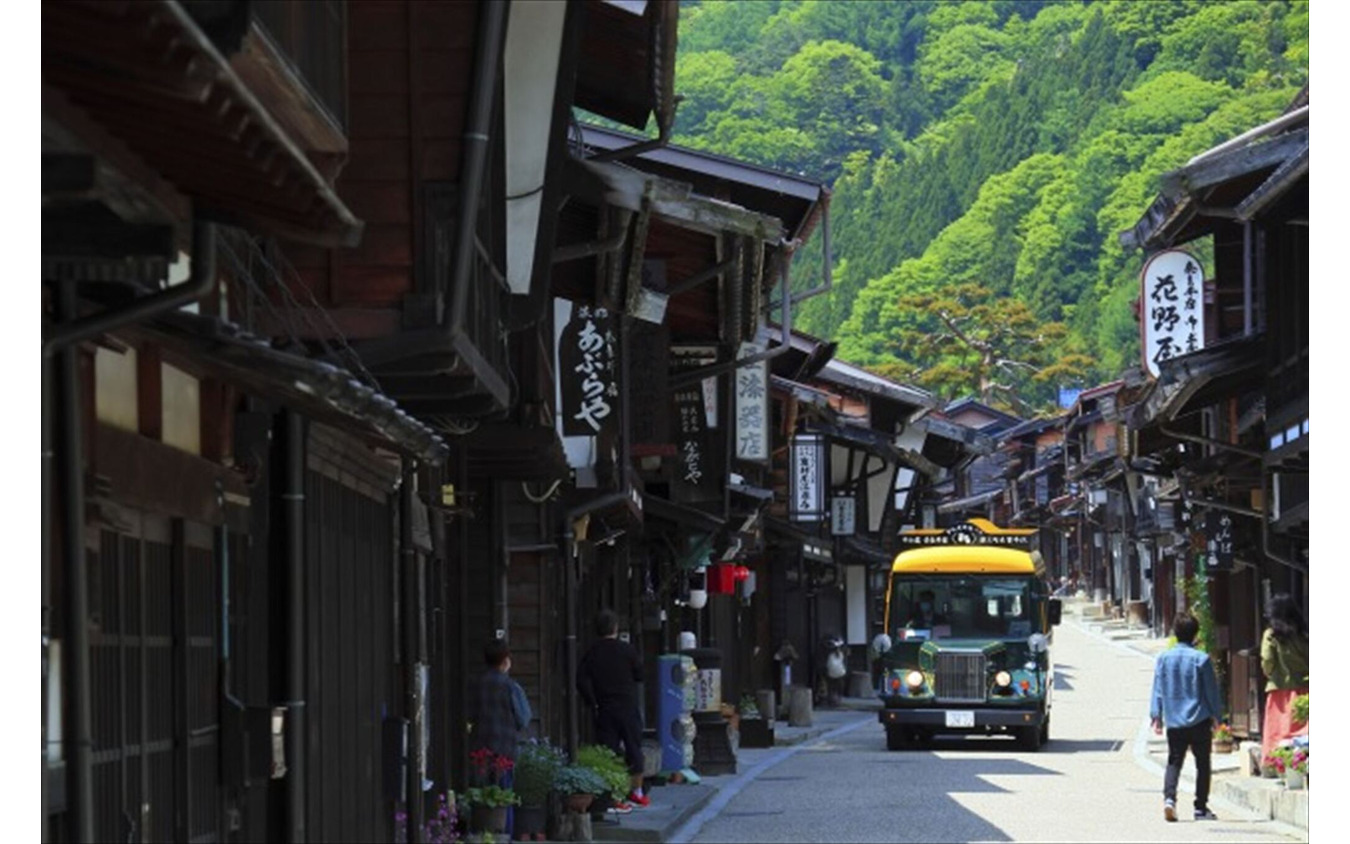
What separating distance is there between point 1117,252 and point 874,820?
123m

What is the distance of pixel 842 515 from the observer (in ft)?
171

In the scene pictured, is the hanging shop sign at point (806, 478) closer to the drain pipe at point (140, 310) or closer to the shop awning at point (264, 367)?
the shop awning at point (264, 367)

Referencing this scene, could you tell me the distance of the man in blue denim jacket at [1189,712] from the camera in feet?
71.5

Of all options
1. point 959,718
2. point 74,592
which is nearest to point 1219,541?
point 959,718

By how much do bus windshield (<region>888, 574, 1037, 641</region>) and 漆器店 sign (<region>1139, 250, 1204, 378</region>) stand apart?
9.40m

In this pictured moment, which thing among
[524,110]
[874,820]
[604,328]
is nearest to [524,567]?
[604,328]

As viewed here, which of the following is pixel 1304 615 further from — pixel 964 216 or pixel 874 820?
pixel 964 216

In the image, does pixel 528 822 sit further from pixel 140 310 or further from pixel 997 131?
pixel 997 131

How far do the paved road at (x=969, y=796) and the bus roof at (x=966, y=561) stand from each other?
8.97ft

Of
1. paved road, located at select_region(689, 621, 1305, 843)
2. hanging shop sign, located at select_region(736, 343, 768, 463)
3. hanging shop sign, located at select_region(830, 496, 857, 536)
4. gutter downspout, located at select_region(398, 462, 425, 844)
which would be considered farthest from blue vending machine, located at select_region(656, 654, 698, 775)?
hanging shop sign, located at select_region(830, 496, 857, 536)

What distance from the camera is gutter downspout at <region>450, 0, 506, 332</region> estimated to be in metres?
12.3

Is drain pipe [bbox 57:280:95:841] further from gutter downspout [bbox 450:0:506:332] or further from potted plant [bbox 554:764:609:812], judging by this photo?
potted plant [bbox 554:764:609:812]

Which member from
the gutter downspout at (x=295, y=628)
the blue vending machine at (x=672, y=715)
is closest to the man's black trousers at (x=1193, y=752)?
the blue vending machine at (x=672, y=715)

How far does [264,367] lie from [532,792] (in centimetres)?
1086
